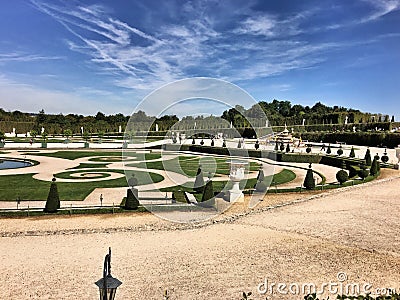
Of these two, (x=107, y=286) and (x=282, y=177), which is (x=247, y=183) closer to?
(x=282, y=177)

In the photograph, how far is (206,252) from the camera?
841cm

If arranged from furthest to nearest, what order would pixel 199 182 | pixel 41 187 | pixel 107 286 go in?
pixel 41 187 → pixel 199 182 → pixel 107 286

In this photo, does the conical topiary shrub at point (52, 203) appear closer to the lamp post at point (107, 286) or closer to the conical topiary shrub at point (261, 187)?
the lamp post at point (107, 286)

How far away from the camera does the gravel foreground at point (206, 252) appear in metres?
6.67

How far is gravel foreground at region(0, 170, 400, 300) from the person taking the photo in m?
6.67

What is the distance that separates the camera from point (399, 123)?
167ft

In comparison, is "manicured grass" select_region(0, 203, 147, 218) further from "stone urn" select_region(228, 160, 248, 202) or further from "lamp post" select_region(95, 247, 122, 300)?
"lamp post" select_region(95, 247, 122, 300)

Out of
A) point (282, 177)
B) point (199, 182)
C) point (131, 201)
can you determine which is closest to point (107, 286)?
point (131, 201)

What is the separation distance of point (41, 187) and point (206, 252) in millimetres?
11580

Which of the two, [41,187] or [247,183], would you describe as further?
[247,183]

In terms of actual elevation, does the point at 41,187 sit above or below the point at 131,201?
below

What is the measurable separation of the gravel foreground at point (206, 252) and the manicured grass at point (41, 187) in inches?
153

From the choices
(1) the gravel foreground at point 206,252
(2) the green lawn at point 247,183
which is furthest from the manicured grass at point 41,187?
(1) the gravel foreground at point 206,252

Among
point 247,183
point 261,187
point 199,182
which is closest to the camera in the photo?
point 199,182
